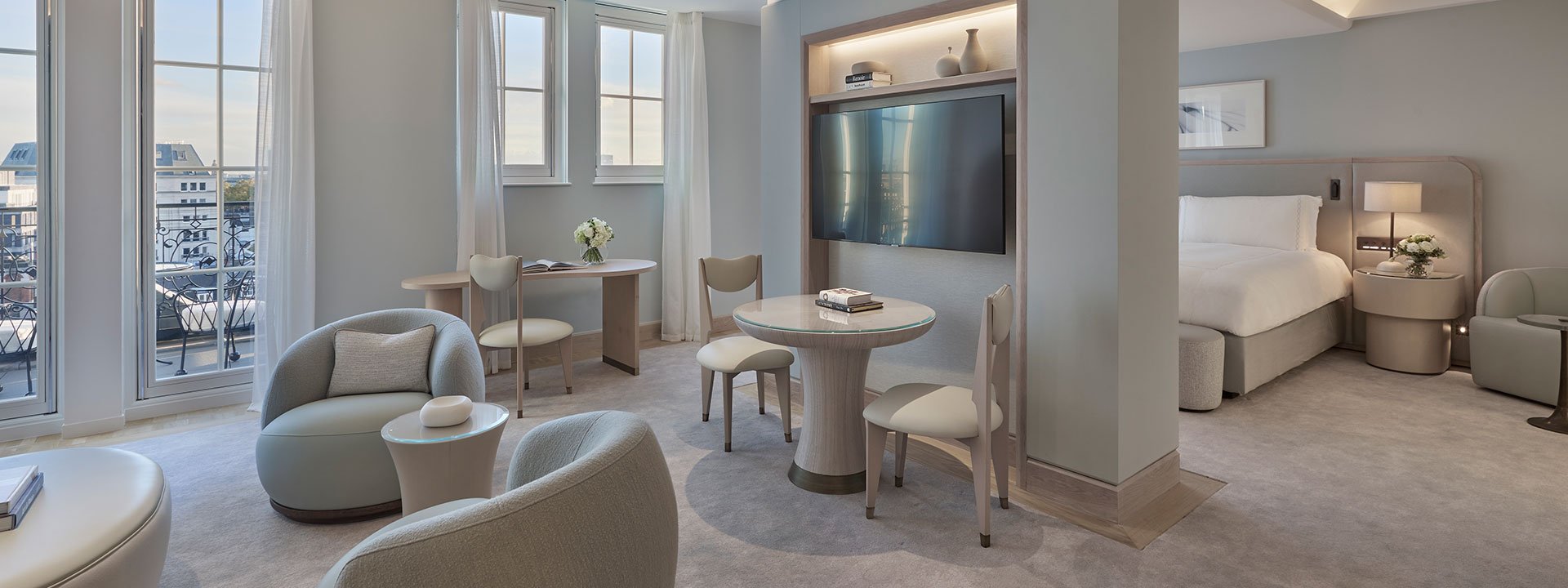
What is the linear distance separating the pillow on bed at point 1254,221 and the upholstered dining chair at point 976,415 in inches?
158

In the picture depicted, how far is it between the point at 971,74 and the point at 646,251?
340 cm

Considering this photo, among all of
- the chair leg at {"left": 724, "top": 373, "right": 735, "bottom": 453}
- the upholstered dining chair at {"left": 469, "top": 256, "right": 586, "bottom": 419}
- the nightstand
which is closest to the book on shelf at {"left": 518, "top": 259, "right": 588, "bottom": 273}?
the upholstered dining chair at {"left": 469, "top": 256, "right": 586, "bottom": 419}

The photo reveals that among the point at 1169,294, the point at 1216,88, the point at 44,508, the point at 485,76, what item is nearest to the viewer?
the point at 44,508

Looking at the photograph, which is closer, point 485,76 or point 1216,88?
point 485,76

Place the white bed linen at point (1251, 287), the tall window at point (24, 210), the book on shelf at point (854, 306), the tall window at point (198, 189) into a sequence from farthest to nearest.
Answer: the white bed linen at point (1251, 287) → the tall window at point (198, 189) → the tall window at point (24, 210) → the book on shelf at point (854, 306)

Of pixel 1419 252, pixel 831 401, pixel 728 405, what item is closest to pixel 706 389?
pixel 728 405

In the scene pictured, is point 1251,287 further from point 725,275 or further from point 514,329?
point 514,329

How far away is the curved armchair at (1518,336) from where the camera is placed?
4.23 metres

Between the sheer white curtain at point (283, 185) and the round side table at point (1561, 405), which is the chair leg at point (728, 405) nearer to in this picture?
the sheer white curtain at point (283, 185)

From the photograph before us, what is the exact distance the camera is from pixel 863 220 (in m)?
3.92

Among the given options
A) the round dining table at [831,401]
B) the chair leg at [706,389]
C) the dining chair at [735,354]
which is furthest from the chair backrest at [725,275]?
the round dining table at [831,401]

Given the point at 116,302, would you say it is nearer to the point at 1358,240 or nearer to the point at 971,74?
the point at 971,74

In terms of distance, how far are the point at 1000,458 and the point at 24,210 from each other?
4578mm

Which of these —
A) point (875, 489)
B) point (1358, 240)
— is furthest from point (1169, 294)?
point (1358, 240)
